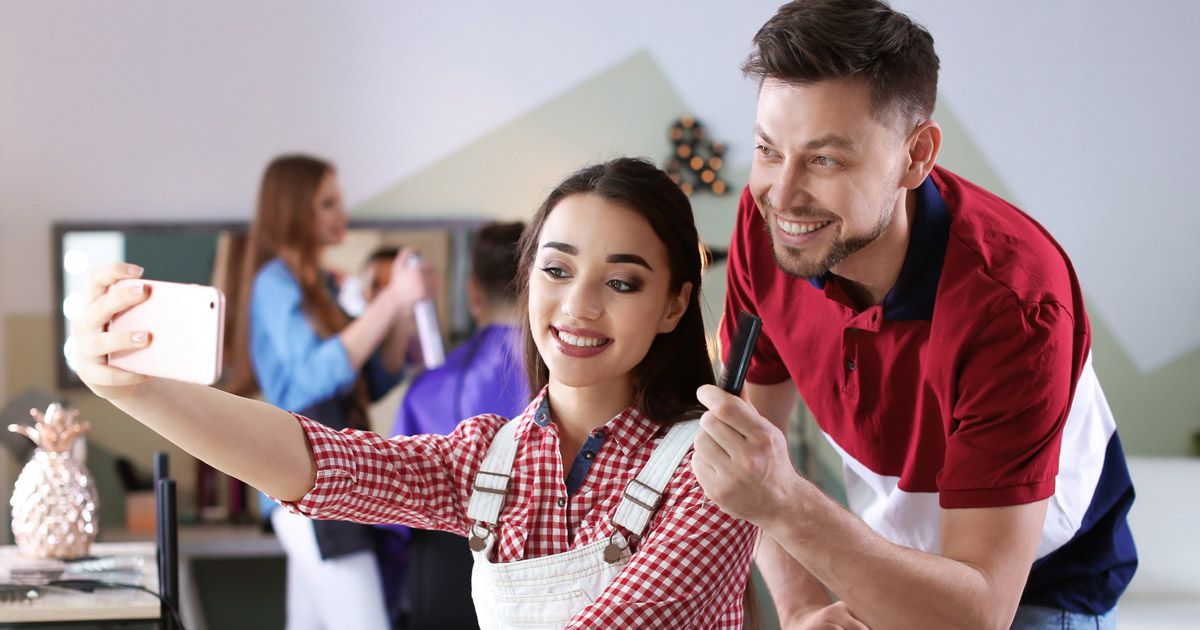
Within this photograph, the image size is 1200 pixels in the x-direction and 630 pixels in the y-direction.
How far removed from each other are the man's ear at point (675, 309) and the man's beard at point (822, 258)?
0.36 ft

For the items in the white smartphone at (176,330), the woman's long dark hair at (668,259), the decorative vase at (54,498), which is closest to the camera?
the white smartphone at (176,330)

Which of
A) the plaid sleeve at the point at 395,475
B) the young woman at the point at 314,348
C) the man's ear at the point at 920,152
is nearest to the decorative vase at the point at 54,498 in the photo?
the young woman at the point at 314,348

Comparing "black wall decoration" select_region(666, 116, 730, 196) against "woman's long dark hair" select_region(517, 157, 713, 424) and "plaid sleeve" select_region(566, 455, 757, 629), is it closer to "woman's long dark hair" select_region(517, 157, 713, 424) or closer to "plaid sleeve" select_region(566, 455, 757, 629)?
"woman's long dark hair" select_region(517, 157, 713, 424)

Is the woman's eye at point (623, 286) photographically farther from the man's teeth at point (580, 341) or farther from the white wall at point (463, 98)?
the white wall at point (463, 98)

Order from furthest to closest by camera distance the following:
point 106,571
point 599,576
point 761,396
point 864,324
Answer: point 106,571 < point 761,396 < point 864,324 < point 599,576

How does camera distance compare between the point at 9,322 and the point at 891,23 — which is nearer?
the point at 891,23

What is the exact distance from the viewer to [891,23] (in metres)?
1.35

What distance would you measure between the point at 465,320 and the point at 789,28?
8.90ft

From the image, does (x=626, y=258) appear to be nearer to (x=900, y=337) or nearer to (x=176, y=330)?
(x=900, y=337)

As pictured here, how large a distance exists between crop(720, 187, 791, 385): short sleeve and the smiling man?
0.36 ft

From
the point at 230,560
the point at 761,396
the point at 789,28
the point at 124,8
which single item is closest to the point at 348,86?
the point at 124,8

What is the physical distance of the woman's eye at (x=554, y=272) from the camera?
1.33m

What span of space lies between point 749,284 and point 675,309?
0.29m

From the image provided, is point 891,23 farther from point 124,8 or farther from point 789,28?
point 124,8
